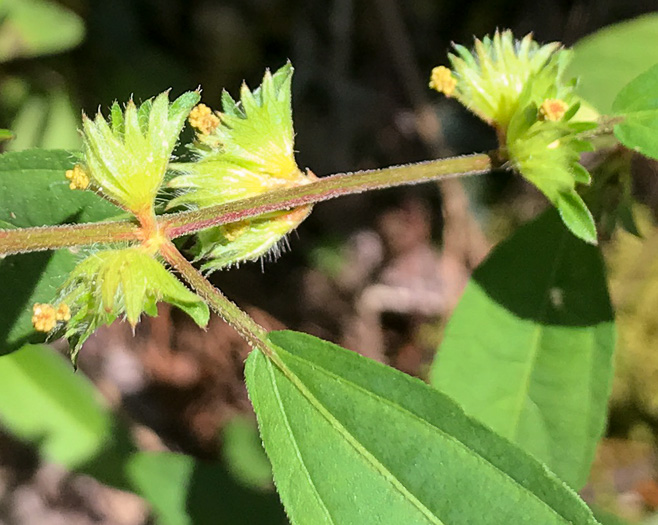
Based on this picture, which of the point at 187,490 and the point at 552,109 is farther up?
the point at 552,109

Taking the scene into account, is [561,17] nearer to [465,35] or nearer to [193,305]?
[465,35]

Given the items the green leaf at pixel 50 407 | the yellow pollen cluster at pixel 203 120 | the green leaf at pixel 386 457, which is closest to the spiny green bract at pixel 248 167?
the yellow pollen cluster at pixel 203 120

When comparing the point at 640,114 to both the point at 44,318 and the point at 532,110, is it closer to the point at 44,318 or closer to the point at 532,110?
the point at 532,110

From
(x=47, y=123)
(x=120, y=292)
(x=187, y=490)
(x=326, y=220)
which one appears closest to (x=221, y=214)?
(x=120, y=292)

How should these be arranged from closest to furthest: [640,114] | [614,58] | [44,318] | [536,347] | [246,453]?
1. [44,318]
2. [640,114]
3. [536,347]
4. [614,58]
5. [246,453]

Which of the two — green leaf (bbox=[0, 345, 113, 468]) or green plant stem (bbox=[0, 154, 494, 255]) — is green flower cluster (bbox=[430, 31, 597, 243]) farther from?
green leaf (bbox=[0, 345, 113, 468])
